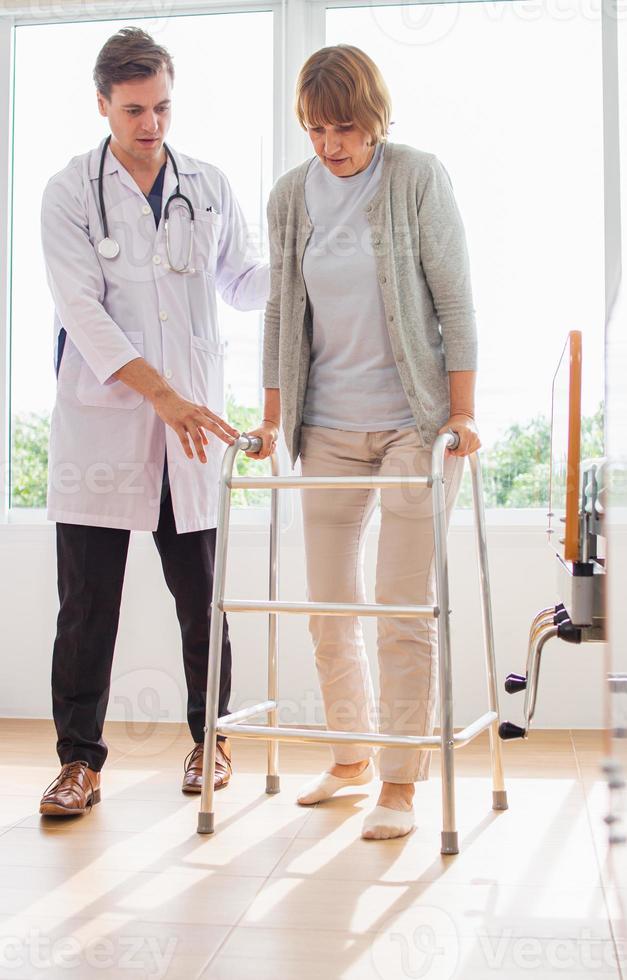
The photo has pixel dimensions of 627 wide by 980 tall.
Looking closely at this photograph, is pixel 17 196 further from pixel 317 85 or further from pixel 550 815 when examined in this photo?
pixel 550 815

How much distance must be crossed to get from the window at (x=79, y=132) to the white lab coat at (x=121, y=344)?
82 centimetres

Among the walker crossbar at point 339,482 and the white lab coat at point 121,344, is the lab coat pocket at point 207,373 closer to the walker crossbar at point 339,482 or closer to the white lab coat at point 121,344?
the white lab coat at point 121,344

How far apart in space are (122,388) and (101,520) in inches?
10.2

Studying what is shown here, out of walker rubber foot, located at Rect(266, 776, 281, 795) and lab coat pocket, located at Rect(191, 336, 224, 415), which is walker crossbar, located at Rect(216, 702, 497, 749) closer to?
walker rubber foot, located at Rect(266, 776, 281, 795)

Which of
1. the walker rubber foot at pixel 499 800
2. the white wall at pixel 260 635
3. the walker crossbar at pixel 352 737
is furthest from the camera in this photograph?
the white wall at pixel 260 635

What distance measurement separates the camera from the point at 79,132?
9.42 feet

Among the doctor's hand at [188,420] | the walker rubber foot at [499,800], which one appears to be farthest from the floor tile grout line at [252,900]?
the doctor's hand at [188,420]

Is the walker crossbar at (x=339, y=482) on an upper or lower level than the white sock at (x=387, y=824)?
upper

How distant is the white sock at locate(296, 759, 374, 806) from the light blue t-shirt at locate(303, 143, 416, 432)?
67 cm

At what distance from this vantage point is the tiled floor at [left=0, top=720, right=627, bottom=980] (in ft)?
3.87

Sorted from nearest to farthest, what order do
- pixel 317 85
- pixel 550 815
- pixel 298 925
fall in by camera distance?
1. pixel 298 925
2. pixel 317 85
3. pixel 550 815

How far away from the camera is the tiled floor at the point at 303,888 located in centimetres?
118

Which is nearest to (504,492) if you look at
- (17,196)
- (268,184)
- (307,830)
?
(268,184)

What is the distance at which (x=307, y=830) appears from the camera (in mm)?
1688
